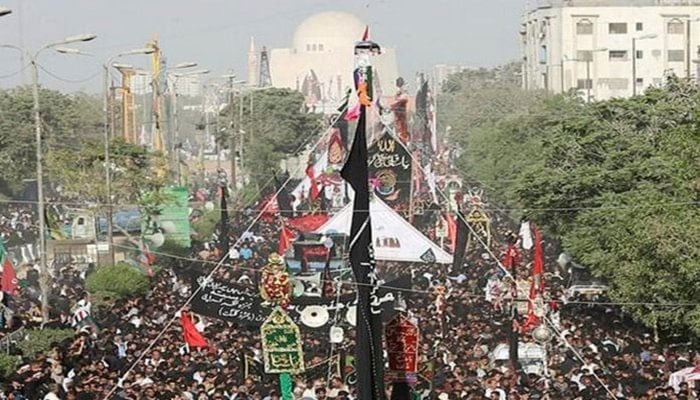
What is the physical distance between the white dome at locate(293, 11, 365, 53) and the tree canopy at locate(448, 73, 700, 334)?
2748 inches

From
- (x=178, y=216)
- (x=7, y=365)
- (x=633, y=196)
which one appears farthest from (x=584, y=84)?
(x=7, y=365)

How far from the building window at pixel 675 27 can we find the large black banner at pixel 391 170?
58.2 m

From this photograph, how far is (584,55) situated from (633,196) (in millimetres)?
58362

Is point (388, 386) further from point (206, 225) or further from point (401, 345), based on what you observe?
point (206, 225)

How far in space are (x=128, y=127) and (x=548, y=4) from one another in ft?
119

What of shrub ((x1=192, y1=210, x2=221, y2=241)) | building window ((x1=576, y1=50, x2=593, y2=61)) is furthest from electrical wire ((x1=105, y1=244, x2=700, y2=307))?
building window ((x1=576, y1=50, x2=593, y2=61))

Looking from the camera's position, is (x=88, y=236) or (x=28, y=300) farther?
(x=88, y=236)

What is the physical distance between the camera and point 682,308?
26.7 m

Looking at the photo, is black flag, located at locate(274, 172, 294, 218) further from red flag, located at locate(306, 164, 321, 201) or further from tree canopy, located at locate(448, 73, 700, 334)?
tree canopy, located at locate(448, 73, 700, 334)

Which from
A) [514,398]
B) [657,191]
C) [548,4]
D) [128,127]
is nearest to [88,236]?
[657,191]

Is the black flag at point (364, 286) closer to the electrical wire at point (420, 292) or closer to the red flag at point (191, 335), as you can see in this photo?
the electrical wire at point (420, 292)

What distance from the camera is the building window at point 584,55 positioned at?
300 feet

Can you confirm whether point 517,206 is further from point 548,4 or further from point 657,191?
point 548,4

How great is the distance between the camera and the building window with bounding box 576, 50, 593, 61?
300 ft
